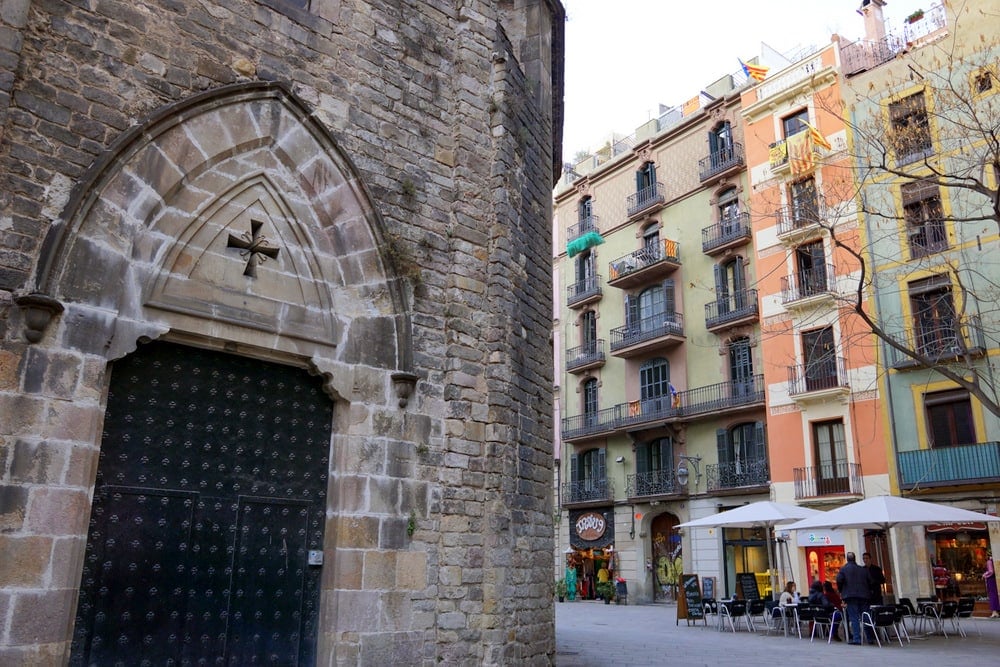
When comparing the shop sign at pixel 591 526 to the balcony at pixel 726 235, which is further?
the shop sign at pixel 591 526

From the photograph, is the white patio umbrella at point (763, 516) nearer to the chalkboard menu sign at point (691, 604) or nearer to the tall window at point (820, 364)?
the chalkboard menu sign at point (691, 604)

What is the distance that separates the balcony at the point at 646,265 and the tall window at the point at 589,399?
13.5ft

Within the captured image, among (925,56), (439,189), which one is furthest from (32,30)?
(925,56)

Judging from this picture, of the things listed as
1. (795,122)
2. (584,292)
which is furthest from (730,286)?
(584,292)

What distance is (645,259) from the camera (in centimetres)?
2981

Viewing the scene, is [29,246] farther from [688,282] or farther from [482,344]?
[688,282]

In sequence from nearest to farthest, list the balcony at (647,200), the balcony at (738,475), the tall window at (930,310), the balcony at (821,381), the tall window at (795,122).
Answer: the tall window at (930,310), the balcony at (821,381), the balcony at (738,475), the tall window at (795,122), the balcony at (647,200)

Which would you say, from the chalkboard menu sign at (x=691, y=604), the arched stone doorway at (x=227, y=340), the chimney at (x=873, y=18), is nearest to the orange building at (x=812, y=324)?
the chimney at (x=873, y=18)

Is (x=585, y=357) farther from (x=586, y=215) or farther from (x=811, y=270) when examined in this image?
(x=811, y=270)

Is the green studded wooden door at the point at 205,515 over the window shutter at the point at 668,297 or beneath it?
beneath

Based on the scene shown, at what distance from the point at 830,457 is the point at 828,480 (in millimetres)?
706

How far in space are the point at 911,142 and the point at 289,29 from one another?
10.7 m

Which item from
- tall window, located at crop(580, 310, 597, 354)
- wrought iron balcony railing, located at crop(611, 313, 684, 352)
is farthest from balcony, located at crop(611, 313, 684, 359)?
tall window, located at crop(580, 310, 597, 354)

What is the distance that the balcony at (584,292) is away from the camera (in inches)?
1258
